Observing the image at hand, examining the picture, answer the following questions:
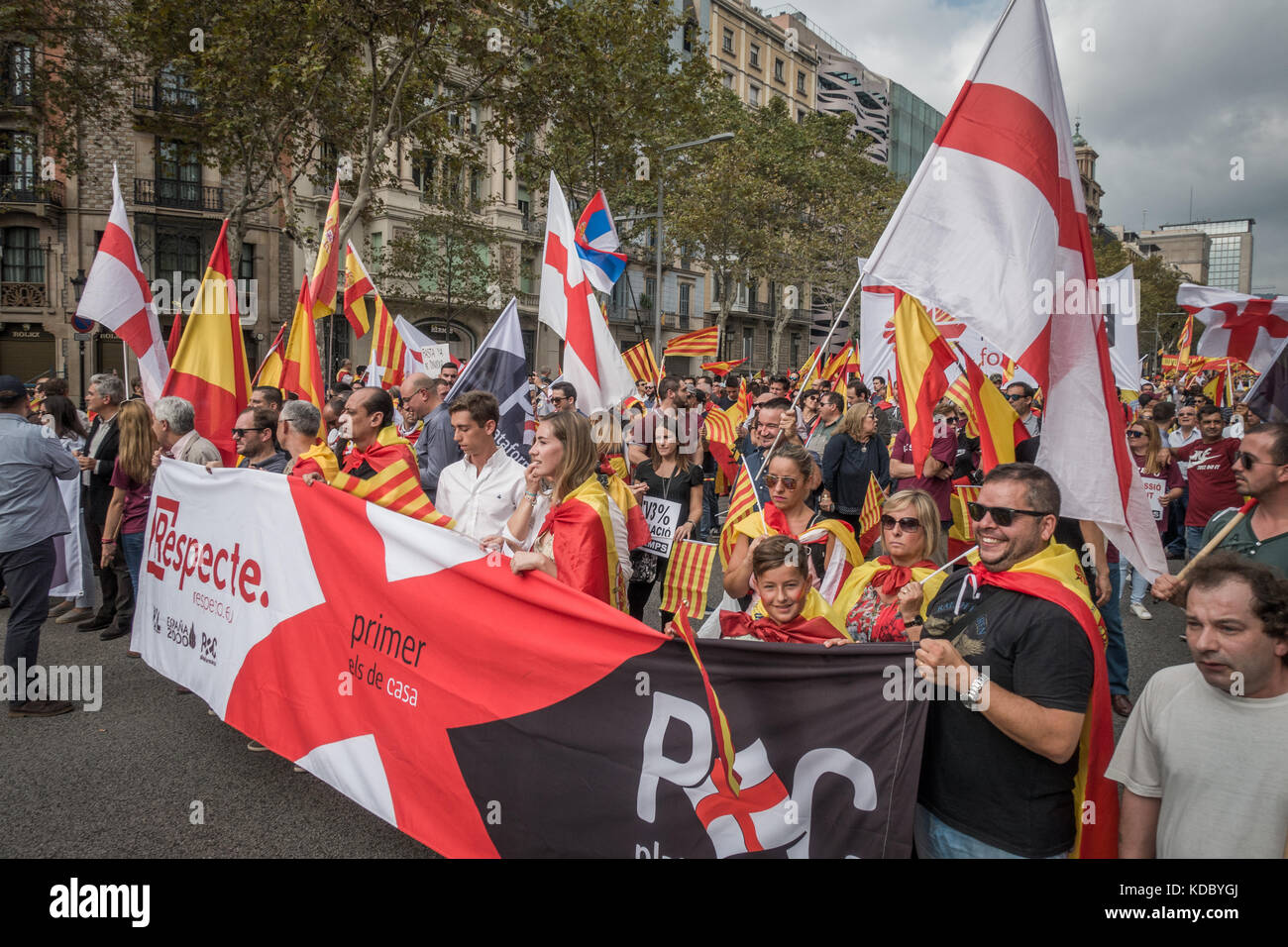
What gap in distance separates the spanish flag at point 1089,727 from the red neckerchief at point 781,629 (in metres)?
0.67

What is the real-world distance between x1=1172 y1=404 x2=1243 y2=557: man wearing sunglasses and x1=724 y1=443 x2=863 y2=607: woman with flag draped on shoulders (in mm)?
4602

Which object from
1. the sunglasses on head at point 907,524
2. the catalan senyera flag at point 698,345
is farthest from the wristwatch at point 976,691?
the catalan senyera flag at point 698,345

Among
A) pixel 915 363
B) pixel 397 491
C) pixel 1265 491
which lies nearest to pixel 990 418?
pixel 915 363

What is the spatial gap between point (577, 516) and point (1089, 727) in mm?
2036

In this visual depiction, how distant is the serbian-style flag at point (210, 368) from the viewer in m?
6.20

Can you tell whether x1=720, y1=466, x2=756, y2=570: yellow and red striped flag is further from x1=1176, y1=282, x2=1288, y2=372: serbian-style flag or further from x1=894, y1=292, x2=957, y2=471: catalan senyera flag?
x1=1176, y1=282, x2=1288, y2=372: serbian-style flag

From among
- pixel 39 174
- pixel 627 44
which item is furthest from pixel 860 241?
pixel 39 174

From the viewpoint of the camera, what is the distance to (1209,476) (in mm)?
7160

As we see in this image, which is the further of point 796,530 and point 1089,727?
point 796,530

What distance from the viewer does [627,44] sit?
1845 centimetres

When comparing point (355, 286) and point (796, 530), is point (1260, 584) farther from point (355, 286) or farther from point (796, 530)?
point (355, 286)

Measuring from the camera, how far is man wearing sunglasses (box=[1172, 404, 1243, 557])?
7.12m

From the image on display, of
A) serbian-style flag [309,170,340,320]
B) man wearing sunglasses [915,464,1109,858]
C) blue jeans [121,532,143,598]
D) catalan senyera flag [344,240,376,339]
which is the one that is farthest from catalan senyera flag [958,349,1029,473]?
catalan senyera flag [344,240,376,339]
